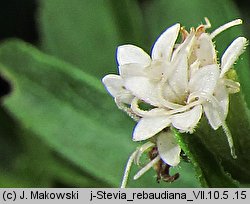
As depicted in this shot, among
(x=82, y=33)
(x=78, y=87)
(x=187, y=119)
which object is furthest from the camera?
(x=82, y=33)

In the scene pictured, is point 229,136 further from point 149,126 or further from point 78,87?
point 78,87

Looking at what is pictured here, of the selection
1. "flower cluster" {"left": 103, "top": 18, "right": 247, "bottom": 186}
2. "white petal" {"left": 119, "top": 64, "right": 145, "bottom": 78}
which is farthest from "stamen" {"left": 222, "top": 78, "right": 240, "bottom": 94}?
"white petal" {"left": 119, "top": 64, "right": 145, "bottom": 78}

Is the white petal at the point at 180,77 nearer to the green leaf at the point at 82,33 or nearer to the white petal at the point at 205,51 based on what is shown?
the white petal at the point at 205,51

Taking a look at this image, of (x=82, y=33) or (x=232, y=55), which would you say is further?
(x=82, y=33)

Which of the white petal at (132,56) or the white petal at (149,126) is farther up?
the white petal at (132,56)

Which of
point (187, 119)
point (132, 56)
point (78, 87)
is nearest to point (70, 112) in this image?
point (78, 87)

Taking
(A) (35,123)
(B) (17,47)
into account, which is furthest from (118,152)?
(B) (17,47)

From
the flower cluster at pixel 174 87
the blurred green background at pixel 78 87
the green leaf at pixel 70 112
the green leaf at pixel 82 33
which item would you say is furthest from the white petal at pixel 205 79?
the green leaf at pixel 82 33

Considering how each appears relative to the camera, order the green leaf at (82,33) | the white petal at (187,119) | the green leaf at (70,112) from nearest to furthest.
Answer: the white petal at (187,119) < the green leaf at (70,112) < the green leaf at (82,33)
